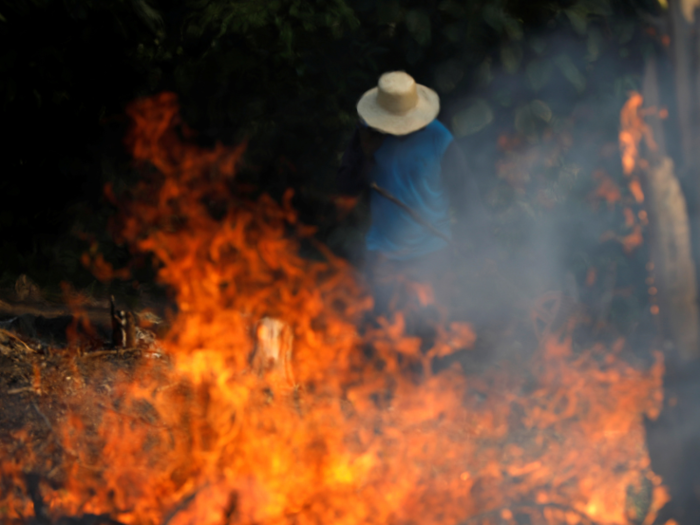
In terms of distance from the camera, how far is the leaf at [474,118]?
3.36 metres

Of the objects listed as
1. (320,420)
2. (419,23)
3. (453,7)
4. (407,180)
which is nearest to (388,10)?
(419,23)

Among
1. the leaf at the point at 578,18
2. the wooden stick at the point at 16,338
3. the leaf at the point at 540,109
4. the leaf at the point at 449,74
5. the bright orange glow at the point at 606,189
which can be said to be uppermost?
the leaf at the point at 578,18

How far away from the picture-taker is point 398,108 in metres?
3.07

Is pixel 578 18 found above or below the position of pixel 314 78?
above

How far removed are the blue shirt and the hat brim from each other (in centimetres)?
7

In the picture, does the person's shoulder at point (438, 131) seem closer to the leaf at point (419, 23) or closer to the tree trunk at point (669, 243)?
the leaf at point (419, 23)

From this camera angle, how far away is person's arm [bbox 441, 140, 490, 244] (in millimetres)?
3156

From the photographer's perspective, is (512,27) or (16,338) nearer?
(512,27)

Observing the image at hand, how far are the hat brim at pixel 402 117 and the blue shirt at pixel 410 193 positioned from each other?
2.9 inches

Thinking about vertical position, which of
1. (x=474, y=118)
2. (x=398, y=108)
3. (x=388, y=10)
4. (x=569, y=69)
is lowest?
(x=474, y=118)

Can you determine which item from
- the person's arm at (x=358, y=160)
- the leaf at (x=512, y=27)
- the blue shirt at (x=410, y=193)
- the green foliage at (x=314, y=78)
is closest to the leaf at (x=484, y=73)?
the green foliage at (x=314, y=78)

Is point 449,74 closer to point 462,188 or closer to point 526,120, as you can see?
point 526,120

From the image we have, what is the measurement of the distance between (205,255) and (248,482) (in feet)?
7.27

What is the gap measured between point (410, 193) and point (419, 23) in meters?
1.03
